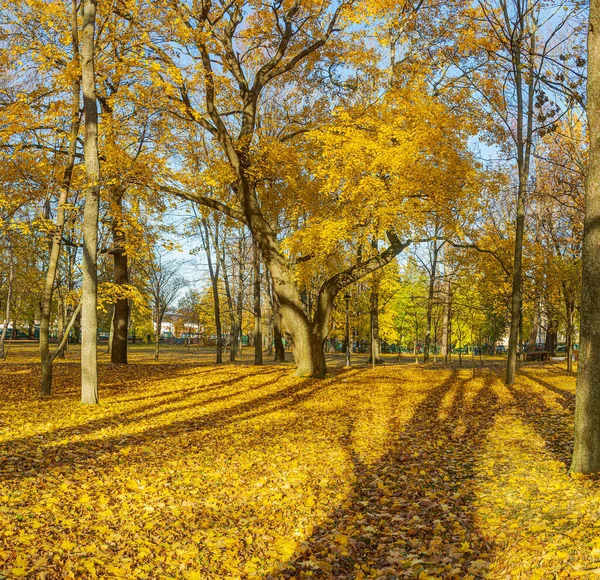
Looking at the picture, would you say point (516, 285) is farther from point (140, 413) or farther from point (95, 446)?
point (95, 446)

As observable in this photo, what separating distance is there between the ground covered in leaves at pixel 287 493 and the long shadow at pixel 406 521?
2 cm

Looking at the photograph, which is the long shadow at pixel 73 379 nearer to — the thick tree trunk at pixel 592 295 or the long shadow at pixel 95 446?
the long shadow at pixel 95 446

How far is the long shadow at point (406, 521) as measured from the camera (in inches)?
164

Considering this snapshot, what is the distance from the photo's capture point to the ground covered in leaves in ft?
13.4

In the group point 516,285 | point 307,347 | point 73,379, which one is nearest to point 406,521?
point 307,347

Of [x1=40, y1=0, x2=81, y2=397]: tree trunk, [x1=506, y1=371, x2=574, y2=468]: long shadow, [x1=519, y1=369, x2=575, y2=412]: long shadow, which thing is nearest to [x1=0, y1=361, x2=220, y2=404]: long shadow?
[x1=40, y1=0, x2=81, y2=397]: tree trunk

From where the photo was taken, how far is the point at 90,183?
9609 millimetres

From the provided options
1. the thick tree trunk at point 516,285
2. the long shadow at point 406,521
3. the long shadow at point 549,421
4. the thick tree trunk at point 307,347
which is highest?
the thick tree trunk at point 516,285

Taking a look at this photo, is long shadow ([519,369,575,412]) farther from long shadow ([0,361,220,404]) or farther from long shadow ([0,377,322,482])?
long shadow ([0,361,220,404])

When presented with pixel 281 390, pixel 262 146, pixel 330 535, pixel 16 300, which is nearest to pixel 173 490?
pixel 330 535

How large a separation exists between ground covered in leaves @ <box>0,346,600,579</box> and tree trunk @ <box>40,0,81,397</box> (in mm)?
813

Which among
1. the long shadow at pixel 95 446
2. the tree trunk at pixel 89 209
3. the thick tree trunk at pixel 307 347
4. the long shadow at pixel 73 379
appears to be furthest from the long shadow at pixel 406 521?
the thick tree trunk at pixel 307 347

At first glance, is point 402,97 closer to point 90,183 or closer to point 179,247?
point 179,247

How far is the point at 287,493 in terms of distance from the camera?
5.77 meters
